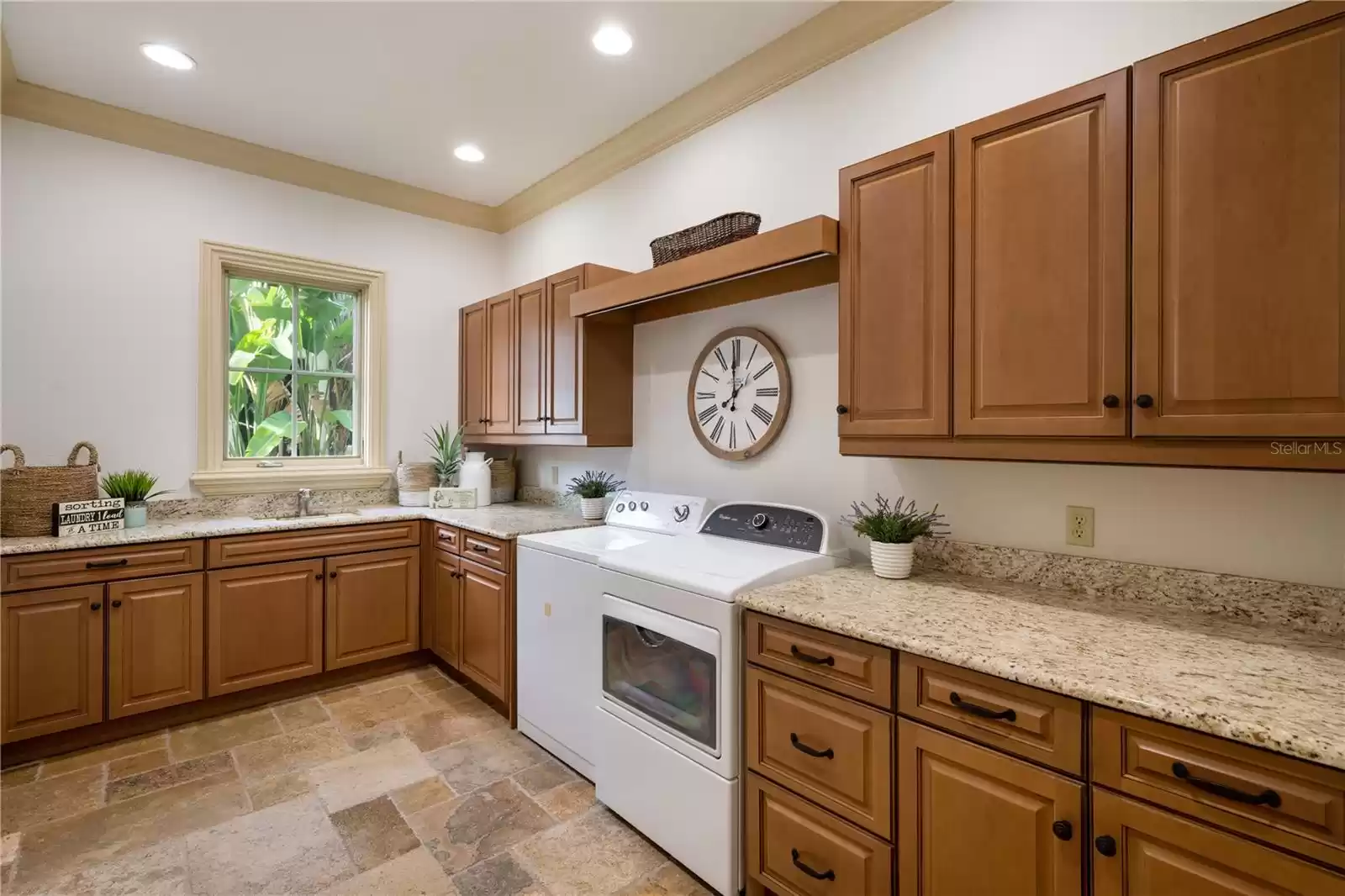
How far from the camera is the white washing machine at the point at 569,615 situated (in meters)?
2.38

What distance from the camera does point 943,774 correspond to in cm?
140

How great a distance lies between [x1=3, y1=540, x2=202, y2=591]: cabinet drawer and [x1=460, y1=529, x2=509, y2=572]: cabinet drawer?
46.0 inches

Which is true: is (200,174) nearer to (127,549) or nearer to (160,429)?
(160,429)

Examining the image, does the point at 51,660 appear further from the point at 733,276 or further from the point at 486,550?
the point at 733,276

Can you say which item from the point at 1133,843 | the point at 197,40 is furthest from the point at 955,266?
the point at 197,40

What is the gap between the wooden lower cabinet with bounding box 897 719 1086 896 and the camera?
4.02ft

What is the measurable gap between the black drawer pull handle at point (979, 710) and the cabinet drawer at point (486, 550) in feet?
6.66

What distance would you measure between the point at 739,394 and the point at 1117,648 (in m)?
1.67

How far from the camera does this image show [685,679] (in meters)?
1.98

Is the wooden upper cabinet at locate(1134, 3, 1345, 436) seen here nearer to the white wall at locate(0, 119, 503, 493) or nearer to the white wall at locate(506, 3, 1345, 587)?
the white wall at locate(506, 3, 1345, 587)

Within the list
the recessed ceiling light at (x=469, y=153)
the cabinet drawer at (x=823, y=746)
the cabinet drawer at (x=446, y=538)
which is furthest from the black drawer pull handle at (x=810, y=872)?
the recessed ceiling light at (x=469, y=153)

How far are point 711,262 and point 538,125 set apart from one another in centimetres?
155

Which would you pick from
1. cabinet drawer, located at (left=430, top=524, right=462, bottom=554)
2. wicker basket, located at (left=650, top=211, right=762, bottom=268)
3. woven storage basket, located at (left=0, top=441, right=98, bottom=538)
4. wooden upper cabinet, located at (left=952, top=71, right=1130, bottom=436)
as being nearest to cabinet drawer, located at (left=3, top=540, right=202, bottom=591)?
woven storage basket, located at (left=0, top=441, right=98, bottom=538)

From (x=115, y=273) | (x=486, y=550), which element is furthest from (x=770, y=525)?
(x=115, y=273)
